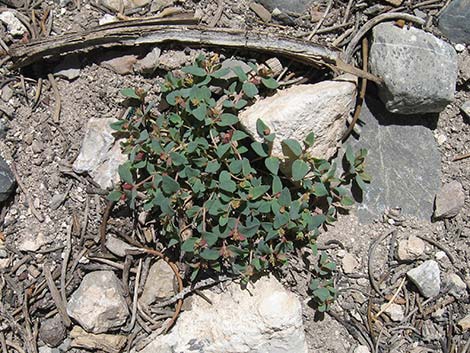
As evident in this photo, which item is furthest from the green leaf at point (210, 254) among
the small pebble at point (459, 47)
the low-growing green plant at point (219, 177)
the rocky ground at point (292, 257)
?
the small pebble at point (459, 47)

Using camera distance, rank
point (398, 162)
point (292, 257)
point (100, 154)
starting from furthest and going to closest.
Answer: point (398, 162) < point (292, 257) < point (100, 154)

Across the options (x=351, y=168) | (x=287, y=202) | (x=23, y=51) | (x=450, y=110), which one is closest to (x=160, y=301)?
(x=287, y=202)

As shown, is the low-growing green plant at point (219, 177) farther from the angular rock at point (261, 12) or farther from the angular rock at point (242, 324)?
the angular rock at point (261, 12)

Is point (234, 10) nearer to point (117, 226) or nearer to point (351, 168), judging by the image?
point (351, 168)

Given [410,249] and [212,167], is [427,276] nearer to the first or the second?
[410,249]

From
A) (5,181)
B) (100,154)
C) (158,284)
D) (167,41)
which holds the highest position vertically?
(167,41)

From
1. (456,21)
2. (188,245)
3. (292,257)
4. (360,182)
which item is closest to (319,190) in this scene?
(360,182)

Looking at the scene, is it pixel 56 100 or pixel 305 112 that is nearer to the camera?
pixel 305 112

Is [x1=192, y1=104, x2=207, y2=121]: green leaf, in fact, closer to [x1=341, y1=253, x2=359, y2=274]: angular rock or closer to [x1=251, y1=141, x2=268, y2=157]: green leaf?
[x1=251, y1=141, x2=268, y2=157]: green leaf
